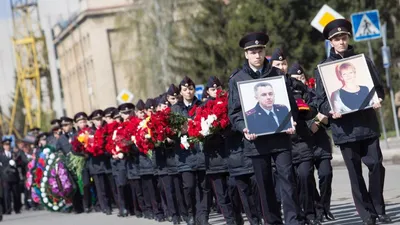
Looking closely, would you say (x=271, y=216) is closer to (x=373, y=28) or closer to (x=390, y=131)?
(x=373, y=28)

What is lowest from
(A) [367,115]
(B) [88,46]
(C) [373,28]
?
(A) [367,115]

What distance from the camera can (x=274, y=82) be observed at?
11656 millimetres

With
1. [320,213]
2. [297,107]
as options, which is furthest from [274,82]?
[320,213]

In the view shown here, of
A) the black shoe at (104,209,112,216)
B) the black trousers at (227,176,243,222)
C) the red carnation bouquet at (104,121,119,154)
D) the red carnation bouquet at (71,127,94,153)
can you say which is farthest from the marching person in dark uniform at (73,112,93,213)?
the black trousers at (227,176,243,222)

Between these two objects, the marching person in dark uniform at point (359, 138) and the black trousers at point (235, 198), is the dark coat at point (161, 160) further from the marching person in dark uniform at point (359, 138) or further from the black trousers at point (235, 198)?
the marching person in dark uniform at point (359, 138)

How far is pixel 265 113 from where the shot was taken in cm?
1165

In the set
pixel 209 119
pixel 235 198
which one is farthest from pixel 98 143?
pixel 209 119

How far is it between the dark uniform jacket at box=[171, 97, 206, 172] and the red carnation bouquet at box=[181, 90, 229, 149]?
888mm

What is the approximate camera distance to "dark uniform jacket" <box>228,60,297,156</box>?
11.6m

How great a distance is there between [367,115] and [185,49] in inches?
1675

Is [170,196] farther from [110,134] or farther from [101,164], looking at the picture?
[101,164]

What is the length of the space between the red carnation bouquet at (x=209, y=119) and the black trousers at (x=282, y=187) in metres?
2.38

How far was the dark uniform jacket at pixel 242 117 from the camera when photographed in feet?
38.2

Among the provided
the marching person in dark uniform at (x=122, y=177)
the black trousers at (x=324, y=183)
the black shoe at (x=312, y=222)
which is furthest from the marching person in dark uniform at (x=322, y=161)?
the marching person in dark uniform at (x=122, y=177)
